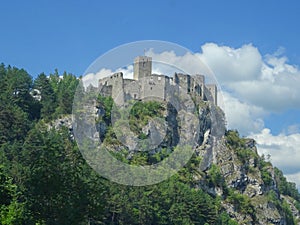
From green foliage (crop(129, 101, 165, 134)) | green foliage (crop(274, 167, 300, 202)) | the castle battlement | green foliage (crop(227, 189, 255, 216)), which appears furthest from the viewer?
green foliage (crop(274, 167, 300, 202))

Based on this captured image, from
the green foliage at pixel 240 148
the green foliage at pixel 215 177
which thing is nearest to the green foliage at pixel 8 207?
the green foliage at pixel 215 177

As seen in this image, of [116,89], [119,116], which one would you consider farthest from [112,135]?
[119,116]

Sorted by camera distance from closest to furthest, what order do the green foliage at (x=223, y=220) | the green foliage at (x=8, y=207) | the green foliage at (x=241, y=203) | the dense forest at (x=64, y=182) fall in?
the green foliage at (x=8, y=207)
the dense forest at (x=64, y=182)
the green foliage at (x=223, y=220)
the green foliage at (x=241, y=203)

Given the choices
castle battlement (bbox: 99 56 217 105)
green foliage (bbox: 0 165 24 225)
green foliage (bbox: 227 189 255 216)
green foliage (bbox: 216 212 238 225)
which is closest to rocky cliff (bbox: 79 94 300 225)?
green foliage (bbox: 227 189 255 216)

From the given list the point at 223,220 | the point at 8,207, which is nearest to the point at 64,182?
the point at 8,207

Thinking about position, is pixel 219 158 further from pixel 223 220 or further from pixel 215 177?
pixel 223 220

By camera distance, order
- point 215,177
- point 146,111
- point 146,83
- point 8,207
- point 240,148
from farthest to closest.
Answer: point 240,148, point 215,177, point 146,111, point 146,83, point 8,207

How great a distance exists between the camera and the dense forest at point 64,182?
30828 mm

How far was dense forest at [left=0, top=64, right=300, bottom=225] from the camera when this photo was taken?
30.8 metres

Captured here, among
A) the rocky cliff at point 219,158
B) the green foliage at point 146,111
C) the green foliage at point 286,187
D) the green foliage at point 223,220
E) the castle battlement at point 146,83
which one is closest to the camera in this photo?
the castle battlement at point 146,83

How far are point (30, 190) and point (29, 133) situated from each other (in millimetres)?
44198

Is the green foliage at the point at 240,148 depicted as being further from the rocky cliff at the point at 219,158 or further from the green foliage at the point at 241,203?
the green foliage at the point at 241,203

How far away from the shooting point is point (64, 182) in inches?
1253

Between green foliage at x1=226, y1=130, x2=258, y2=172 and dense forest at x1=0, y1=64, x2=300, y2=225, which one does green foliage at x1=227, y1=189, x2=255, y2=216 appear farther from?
green foliage at x1=226, y1=130, x2=258, y2=172
